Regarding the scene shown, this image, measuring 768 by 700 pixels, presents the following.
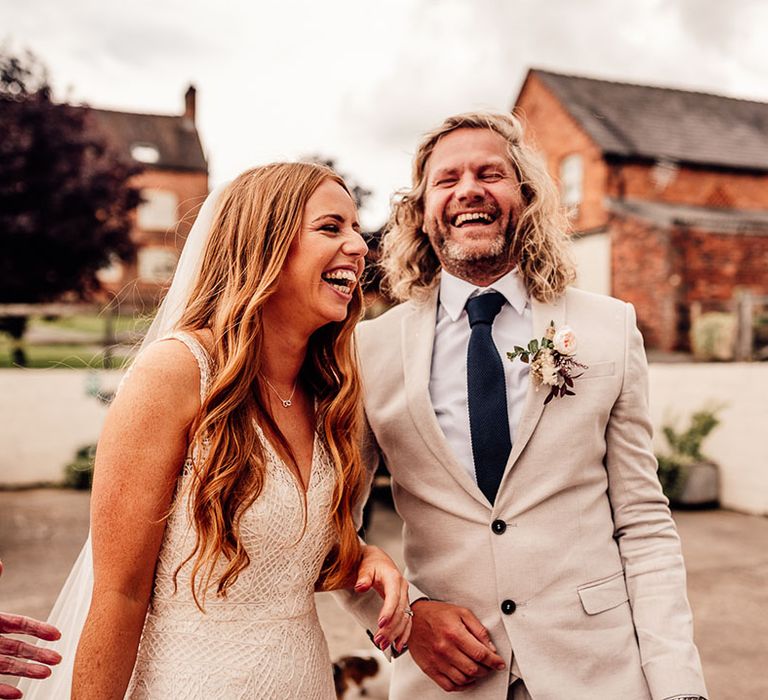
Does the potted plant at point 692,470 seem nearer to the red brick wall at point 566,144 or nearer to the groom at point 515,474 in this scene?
the groom at point 515,474

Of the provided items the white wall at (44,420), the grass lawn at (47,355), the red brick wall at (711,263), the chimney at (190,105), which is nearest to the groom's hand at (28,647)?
the white wall at (44,420)

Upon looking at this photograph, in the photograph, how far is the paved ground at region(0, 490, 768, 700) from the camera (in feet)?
15.4

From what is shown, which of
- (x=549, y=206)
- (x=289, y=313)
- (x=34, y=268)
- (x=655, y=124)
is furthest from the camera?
(x=655, y=124)

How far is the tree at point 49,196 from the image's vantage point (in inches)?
619

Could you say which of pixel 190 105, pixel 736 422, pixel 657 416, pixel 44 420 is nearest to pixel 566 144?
pixel 657 416

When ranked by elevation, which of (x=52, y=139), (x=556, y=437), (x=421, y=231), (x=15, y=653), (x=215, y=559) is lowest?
(x=15, y=653)

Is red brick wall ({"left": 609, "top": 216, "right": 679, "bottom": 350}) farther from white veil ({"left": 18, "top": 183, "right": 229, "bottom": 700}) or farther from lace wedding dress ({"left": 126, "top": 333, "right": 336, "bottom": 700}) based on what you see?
lace wedding dress ({"left": 126, "top": 333, "right": 336, "bottom": 700})

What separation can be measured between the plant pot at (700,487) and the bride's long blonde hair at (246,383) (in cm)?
753

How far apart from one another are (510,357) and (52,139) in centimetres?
1693

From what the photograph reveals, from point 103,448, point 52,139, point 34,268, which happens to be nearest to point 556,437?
point 103,448

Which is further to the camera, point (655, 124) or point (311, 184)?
point (655, 124)

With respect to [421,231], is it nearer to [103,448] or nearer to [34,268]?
[103,448]

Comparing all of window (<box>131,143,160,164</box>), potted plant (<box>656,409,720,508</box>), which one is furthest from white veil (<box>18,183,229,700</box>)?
window (<box>131,143,160,164</box>)

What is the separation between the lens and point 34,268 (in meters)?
15.8
